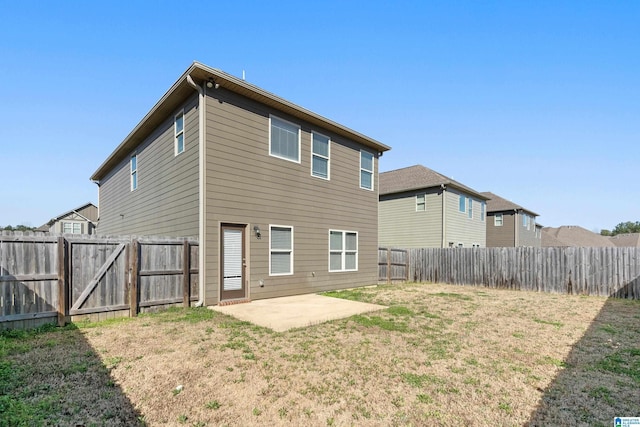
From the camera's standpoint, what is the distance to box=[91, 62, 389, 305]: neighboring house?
7.83 meters

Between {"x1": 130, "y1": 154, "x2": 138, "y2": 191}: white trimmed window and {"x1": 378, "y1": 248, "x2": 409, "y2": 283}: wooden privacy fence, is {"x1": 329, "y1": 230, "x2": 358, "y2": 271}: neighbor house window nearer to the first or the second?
{"x1": 378, "y1": 248, "x2": 409, "y2": 283}: wooden privacy fence

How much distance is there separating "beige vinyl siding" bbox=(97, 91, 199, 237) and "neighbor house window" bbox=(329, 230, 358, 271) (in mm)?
4981

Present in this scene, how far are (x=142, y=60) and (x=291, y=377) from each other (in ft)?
36.0

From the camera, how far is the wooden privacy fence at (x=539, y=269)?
10844 millimetres

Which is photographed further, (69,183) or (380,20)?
(69,183)

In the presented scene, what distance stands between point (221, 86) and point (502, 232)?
83.7 ft

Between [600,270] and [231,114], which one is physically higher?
[231,114]

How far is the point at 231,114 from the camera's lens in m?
8.24

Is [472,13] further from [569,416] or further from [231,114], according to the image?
[569,416]

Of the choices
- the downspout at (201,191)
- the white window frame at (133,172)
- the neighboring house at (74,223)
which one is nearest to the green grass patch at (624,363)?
the downspout at (201,191)

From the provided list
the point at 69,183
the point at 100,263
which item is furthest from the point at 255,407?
the point at 69,183

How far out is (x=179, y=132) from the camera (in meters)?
8.88

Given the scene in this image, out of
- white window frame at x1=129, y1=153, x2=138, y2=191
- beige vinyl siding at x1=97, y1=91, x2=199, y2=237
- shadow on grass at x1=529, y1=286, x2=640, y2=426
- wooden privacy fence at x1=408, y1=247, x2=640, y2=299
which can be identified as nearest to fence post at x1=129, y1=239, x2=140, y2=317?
beige vinyl siding at x1=97, y1=91, x2=199, y2=237

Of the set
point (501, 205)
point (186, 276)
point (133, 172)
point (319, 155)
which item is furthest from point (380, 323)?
point (501, 205)
